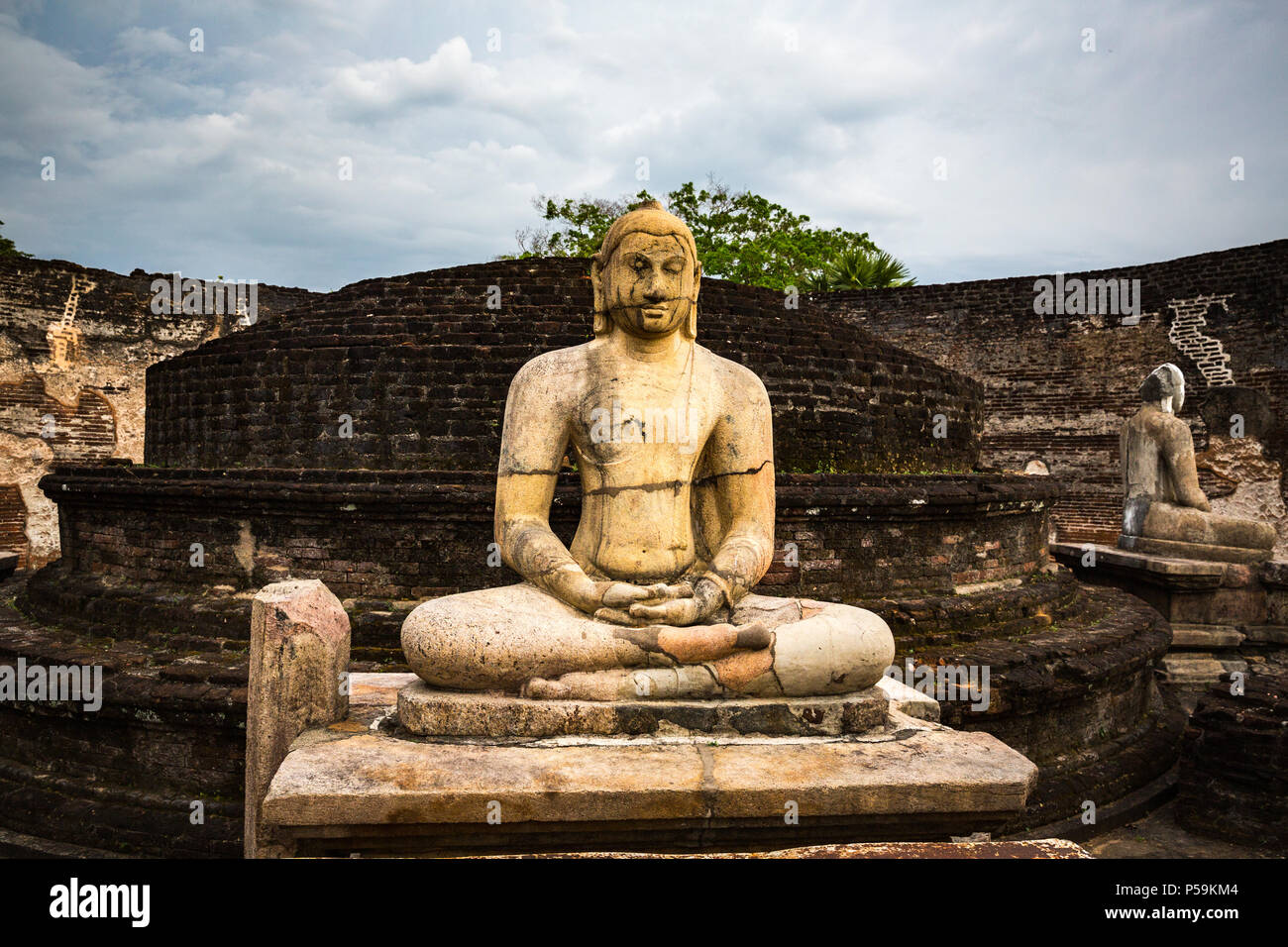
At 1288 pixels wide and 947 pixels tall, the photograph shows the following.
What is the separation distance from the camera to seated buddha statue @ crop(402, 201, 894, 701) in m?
2.96

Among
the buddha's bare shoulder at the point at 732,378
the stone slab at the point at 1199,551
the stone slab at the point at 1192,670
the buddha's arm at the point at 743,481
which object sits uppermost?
the buddha's bare shoulder at the point at 732,378

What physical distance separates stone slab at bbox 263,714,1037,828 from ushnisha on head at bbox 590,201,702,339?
1.65 metres

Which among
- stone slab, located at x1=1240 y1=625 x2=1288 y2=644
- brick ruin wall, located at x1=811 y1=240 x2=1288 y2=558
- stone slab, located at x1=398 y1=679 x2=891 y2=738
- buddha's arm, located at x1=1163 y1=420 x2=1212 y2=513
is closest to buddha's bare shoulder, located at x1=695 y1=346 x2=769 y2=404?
stone slab, located at x1=398 y1=679 x2=891 y2=738

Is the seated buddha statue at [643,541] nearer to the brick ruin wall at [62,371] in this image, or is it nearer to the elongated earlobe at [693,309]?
the elongated earlobe at [693,309]

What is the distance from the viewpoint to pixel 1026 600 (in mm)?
6316

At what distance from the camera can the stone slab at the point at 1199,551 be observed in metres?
8.23

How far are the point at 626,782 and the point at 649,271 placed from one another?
6.37ft

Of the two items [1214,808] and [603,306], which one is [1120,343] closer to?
[1214,808]

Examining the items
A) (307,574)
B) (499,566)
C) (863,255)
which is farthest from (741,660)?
(863,255)

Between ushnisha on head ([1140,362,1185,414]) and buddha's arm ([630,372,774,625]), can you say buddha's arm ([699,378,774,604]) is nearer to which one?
buddha's arm ([630,372,774,625])

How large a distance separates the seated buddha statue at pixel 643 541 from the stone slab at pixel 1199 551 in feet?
22.5

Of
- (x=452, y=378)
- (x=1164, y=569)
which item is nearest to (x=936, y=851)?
(x=452, y=378)

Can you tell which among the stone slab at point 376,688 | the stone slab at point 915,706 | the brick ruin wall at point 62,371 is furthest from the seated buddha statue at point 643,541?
the brick ruin wall at point 62,371

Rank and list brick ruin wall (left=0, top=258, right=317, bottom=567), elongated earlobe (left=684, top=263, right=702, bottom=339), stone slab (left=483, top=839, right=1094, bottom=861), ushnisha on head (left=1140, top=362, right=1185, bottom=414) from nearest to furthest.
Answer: stone slab (left=483, top=839, right=1094, bottom=861), elongated earlobe (left=684, top=263, right=702, bottom=339), ushnisha on head (left=1140, top=362, right=1185, bottom=414), brick ruin wall (left=0, top=258, right=317, bottom=567)
